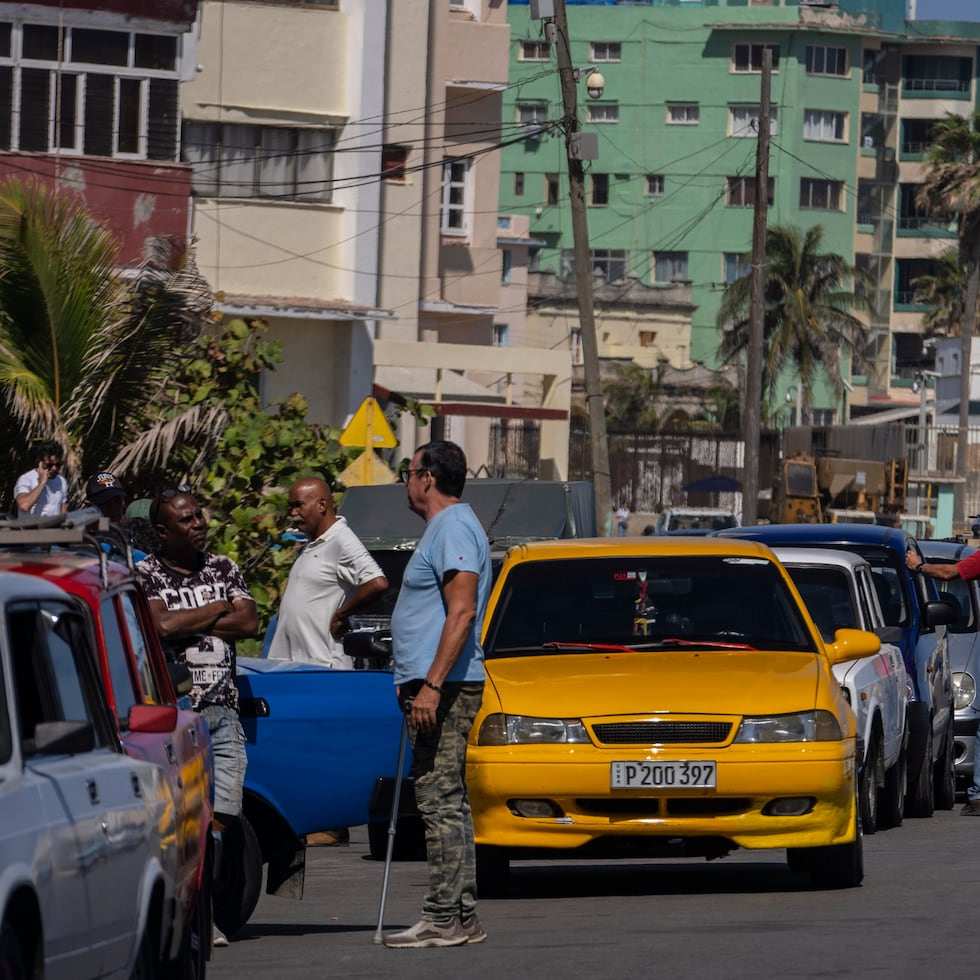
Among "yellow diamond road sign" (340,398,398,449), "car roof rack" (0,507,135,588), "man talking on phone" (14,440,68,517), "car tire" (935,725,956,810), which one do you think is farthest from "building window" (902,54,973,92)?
"car roof rack" (0,507,135,588)

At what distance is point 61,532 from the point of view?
22.1ft

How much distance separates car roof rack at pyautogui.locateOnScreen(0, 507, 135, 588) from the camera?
21.9 feet

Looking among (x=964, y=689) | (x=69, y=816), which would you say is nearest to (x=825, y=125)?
(x=964, y=689)

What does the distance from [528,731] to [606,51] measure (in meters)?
88.3

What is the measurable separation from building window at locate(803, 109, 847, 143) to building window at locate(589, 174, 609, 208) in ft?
28.2

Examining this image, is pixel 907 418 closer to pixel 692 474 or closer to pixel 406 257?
pixel 692 474

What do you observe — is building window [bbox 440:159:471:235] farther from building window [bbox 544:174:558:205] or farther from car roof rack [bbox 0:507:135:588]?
building window [bbox 544:174:558:205]

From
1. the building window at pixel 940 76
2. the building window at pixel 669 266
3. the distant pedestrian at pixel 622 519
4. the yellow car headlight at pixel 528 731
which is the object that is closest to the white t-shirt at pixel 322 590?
the yellow car headlight at pixel 528 731

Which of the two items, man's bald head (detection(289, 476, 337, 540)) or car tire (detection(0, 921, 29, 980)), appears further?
man's bald head (detection(289, 476, 337, 540))

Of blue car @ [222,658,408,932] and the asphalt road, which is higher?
blue car @ [222,658,408,932]

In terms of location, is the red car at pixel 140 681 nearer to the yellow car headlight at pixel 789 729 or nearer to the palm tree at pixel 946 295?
the yellow car headlight at pixel 789 729

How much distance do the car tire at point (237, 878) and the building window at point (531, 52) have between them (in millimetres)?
90055

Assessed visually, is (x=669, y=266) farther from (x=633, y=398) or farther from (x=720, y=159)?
(x=633, y=398)

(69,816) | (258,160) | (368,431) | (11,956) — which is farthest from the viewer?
(258,160)
